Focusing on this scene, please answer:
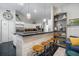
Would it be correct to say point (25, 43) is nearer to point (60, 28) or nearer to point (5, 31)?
point (5, 31)

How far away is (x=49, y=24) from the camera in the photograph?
6.96 ft

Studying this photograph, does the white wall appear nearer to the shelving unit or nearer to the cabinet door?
the shelving unit

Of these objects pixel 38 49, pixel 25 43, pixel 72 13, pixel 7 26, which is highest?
pixel 72 13

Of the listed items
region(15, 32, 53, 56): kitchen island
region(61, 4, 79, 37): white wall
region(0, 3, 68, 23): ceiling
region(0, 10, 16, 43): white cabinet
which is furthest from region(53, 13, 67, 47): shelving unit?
region(0, 10, 16, 43): white cabinet

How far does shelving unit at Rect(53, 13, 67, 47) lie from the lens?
2123mm

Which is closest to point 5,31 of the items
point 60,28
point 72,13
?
point 60,28

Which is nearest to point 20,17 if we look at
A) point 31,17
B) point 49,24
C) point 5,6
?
point 31,17

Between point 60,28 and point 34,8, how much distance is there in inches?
32.8

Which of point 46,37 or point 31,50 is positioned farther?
point 46,37

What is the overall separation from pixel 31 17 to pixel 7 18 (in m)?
0.58

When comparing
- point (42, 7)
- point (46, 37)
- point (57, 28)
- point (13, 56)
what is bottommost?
point (13, 56)

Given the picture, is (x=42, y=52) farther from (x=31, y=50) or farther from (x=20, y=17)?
(x=20, y=17)

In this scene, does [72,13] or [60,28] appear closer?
[72,13]

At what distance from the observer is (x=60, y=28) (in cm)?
219
